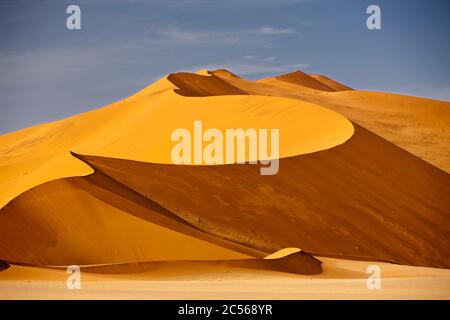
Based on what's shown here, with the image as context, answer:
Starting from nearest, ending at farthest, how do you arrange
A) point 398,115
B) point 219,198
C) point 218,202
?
1. point 218,202
2. point 219,198
3. point 398,115

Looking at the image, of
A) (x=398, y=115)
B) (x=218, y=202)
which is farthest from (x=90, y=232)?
(x=398, y=115)

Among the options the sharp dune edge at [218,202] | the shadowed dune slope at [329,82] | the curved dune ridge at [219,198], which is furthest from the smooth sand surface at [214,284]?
the shadowed dune slope at [329,82]

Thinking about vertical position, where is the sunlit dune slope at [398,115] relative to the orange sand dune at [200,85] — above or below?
below

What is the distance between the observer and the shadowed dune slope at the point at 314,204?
91.7ft

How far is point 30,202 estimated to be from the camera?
2388 centimetres

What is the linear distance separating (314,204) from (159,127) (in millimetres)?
11667

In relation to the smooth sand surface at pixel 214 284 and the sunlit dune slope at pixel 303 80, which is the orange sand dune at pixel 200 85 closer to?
the sunlit dune slope at pixel 303 80

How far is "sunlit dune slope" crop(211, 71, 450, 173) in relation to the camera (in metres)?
50.4

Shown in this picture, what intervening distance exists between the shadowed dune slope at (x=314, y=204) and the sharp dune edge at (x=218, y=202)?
63 millimetres

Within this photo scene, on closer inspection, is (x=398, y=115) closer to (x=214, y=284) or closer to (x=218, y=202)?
(x=218, y=202)

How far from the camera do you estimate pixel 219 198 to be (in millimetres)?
29328

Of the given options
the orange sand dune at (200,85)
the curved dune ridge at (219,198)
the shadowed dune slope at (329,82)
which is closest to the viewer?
the curved dune ridge at (219,198)

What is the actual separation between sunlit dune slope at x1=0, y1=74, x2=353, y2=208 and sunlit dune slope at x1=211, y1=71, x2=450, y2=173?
10.8 meters

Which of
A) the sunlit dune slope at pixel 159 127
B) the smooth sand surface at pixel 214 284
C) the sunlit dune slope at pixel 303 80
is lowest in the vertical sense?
the smooth sand surface at pixel 214 284
